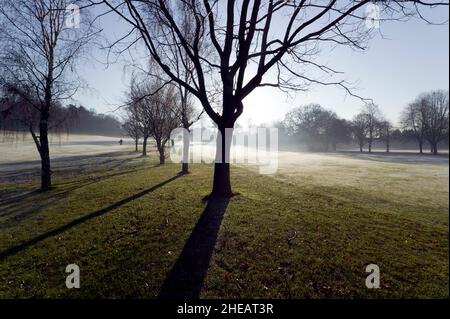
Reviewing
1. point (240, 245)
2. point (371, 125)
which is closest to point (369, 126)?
point (371, 125)

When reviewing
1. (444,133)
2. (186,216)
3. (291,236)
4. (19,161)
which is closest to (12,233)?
(186,216)

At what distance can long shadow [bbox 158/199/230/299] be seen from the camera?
127 inches

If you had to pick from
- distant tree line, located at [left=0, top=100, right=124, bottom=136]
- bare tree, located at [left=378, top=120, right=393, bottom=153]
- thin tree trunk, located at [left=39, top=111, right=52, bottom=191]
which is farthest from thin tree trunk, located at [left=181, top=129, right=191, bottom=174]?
bare tree, located at [left=378, top=120, right=393, bottom=153]

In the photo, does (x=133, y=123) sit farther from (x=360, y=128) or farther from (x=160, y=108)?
(x=360, y=128)

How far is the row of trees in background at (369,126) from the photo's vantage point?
38812 millimetres

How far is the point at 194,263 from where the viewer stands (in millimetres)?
3949

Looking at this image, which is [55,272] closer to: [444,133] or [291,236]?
[291,236]

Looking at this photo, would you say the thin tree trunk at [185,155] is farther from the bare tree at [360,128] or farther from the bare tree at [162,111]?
the bare tree at [360,128]

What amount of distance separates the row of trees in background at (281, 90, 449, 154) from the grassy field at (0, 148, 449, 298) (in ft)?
145

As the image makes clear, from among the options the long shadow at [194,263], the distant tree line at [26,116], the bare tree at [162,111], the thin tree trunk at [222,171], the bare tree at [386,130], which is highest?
the bare tree at [386,130]

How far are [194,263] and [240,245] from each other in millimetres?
1149

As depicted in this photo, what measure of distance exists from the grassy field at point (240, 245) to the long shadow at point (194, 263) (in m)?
0.13

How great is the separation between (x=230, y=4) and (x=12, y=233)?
963 centimetres

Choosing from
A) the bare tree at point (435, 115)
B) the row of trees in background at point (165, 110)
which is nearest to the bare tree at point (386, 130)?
the bare tree at point (435, 115)
